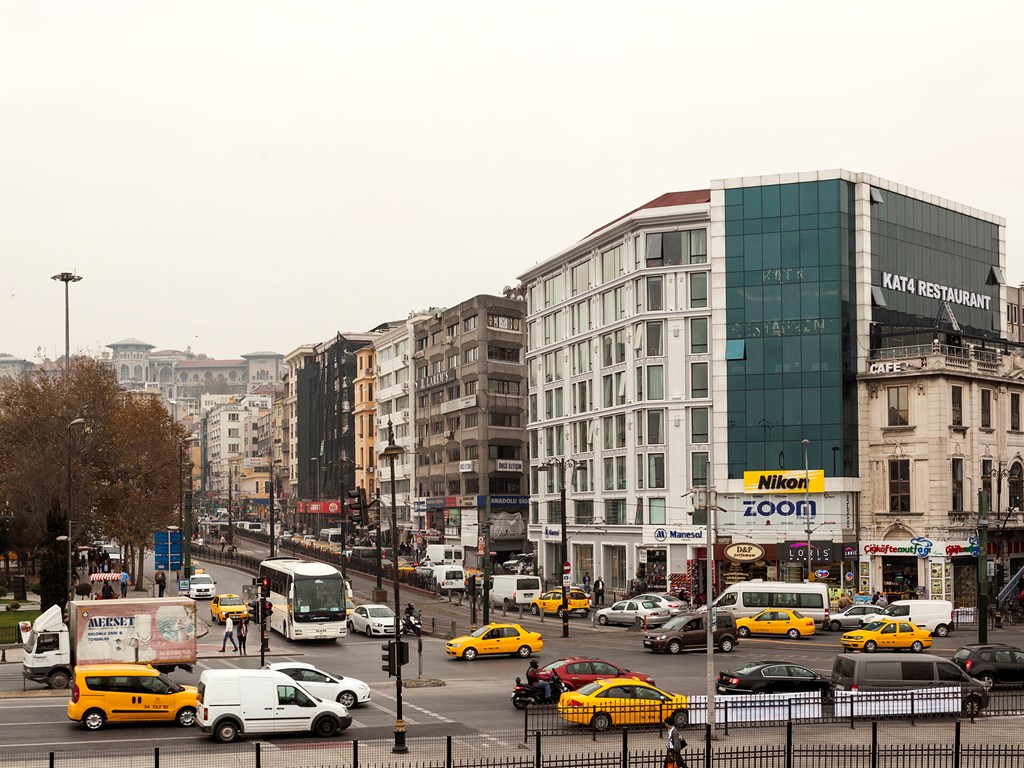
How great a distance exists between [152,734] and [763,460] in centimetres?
5432

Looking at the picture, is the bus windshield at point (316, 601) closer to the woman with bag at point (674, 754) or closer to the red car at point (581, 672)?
the red car at point (581, 672)

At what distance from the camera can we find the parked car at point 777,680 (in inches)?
1432

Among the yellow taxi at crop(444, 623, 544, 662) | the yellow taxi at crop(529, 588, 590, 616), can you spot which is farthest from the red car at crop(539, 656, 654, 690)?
the yellow taxi at crop(529, 588, 590, 616)

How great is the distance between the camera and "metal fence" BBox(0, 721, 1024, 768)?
91.0 ft

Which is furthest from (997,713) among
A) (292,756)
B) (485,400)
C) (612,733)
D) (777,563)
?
(485,400)

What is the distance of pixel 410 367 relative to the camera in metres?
137

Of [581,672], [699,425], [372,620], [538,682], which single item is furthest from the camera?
[699,425]

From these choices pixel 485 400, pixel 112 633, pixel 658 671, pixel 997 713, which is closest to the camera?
pixel 997 713

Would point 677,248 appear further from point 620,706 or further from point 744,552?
point 620,706

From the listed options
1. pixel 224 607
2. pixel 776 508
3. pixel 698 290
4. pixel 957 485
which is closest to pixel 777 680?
pixel 224 607

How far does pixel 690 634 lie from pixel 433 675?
13.0 m

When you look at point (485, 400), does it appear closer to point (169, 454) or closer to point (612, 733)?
point (169, 454)

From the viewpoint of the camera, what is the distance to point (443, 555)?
331ft

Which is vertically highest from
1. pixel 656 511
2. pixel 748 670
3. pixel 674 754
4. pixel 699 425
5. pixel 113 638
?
pixel 699 425
